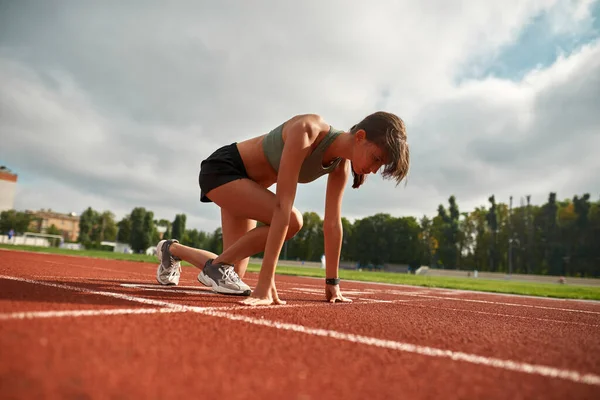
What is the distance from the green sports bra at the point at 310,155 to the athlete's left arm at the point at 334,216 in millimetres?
295

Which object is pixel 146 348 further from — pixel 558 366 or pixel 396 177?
pixel 396 177

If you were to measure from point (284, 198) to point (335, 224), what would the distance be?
3.67 feet

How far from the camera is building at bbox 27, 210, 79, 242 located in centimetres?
11850

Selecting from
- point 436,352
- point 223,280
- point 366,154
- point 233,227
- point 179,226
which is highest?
point 179,226

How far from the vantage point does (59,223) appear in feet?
421

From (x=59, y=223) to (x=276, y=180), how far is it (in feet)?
470

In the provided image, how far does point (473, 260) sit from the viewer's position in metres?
78.6

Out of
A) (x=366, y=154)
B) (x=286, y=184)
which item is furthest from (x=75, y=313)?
(x=366, y=154)

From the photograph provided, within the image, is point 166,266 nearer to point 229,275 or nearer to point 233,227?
point 233,227

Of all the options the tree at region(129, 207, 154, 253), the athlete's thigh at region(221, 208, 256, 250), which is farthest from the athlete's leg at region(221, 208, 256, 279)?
the tree at region(129, 207, 154, 253)

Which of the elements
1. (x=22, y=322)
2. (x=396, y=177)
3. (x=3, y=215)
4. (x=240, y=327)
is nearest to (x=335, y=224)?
(x=396, y=177)

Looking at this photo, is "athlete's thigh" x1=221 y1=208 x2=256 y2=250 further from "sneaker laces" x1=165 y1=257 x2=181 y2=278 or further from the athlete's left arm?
the athlete's left arm

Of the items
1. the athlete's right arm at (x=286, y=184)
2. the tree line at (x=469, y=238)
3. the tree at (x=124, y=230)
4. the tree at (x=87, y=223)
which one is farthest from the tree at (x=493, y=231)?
the tree at (x=87, y=223)

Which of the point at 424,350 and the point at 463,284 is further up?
the point at 424,350
